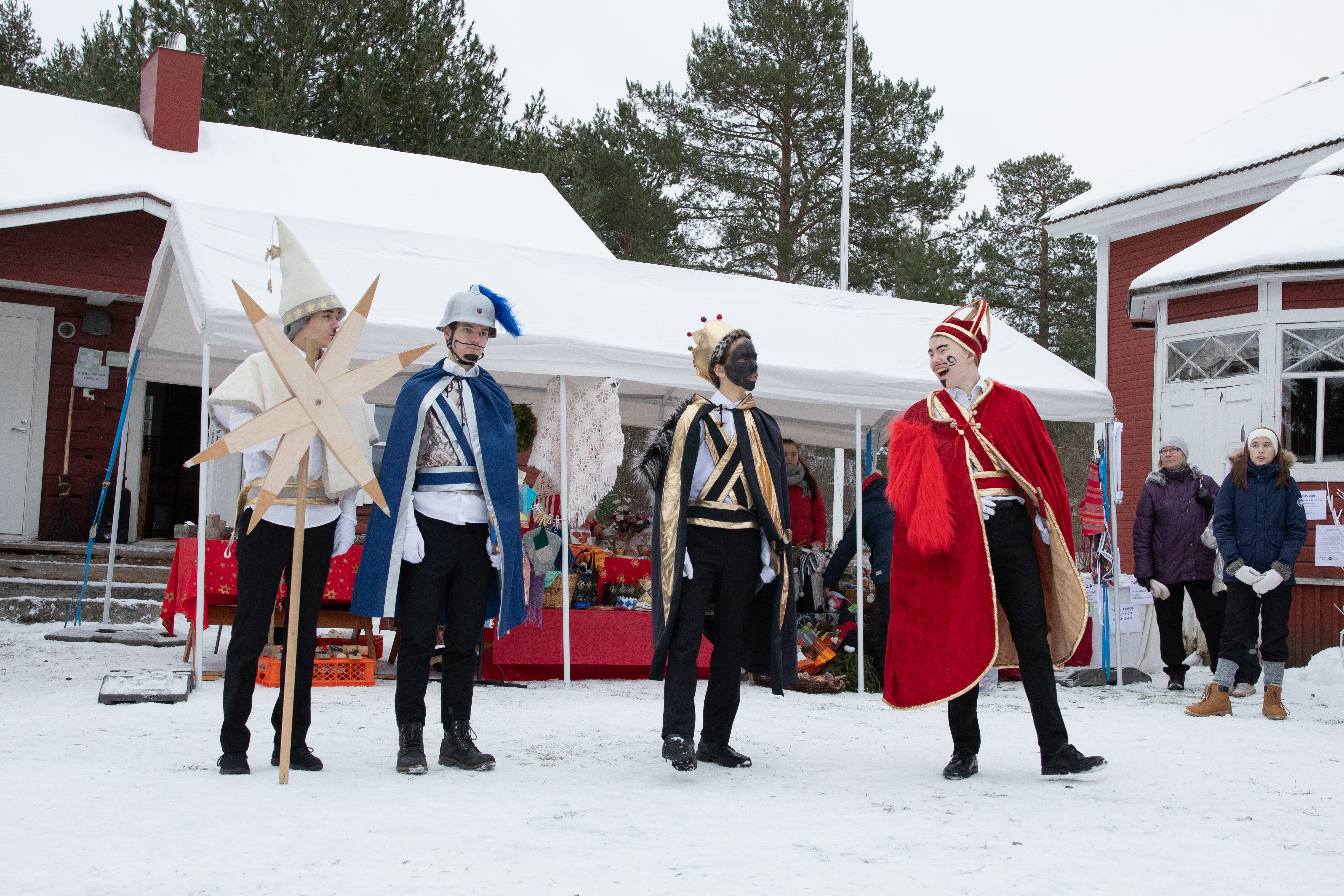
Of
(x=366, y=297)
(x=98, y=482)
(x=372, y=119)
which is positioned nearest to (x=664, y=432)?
(x=366, y=297)

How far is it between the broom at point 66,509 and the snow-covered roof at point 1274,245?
10244 mm

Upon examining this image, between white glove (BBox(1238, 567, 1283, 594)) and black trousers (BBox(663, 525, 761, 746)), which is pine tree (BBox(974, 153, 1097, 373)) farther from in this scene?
black trousers (BBox(663, 525, 761, 746))

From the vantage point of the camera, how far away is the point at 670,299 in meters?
7.72

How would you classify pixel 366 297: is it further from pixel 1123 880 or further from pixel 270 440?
pixel 1123 880

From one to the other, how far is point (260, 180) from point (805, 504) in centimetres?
769

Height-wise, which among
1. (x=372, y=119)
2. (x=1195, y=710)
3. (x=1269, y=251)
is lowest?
(x=1195, y=710)

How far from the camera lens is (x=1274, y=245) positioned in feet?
30.8

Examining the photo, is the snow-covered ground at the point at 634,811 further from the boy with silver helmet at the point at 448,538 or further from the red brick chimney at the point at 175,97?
the red brick chimney at the point at 175,97

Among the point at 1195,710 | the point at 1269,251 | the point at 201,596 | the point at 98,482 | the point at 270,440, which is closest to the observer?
the point at 270,440

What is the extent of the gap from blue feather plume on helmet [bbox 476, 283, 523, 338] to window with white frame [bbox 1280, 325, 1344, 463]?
7641 millimetres

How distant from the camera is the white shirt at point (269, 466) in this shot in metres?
3.85

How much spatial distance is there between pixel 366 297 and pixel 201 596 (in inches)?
89.5

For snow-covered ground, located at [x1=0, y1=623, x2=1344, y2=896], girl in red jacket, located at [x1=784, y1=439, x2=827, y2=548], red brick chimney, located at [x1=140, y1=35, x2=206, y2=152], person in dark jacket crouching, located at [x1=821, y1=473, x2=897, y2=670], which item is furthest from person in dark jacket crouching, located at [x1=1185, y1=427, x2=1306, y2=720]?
red brick chimney, located at [x1=140, y1=35, x2=206, y2=152]

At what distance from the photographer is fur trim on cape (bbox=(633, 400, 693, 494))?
171 inches
